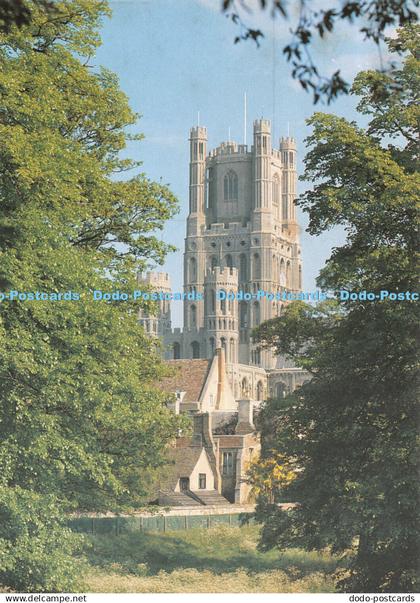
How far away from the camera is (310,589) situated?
2544 centimetres

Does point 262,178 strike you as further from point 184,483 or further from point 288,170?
point 184,483

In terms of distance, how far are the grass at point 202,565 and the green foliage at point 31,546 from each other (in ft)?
3.37

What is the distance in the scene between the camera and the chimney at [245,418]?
162 ft

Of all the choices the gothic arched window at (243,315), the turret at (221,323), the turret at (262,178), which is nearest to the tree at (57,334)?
the turret at (221,323)

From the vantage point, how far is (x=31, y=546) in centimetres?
2381

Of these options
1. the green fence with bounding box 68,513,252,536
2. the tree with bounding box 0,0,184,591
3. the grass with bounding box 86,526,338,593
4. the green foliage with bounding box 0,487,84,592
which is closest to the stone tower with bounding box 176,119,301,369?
the green fence with bounding box 68,513,252,536

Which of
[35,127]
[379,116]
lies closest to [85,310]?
[35,127]

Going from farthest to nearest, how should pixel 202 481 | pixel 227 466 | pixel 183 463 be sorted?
pixel 202 481 → pixel 227 466 → pixel 183 463

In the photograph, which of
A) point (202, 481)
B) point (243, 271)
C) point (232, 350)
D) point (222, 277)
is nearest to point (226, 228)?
point (243, 271)

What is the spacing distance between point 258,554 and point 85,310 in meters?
8.19

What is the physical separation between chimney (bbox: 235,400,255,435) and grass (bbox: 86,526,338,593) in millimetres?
16593

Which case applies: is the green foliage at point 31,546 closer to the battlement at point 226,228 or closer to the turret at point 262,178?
the turret at point 262,178

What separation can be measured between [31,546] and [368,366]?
8.13 metres

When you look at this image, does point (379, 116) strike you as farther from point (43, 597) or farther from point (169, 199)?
point (43, 597)
